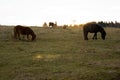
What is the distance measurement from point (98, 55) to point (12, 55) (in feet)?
18.9

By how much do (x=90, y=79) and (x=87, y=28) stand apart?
2064 centimetres

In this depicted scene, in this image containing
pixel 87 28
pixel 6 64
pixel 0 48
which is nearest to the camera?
pixel 6 64

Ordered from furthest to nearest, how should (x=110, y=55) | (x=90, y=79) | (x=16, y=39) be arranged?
(x=16, y=39)
(x=110, y=55)
(x=90, y=79)

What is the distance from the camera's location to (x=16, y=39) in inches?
1281

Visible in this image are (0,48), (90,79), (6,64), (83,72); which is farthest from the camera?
(0,48)

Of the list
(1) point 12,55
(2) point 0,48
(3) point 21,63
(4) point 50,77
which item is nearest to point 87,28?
(2) point 0,48

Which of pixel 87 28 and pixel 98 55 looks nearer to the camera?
pixel 98 55

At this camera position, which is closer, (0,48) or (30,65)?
(30,65)

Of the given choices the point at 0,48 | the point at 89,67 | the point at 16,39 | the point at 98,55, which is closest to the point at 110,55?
the point at 98,55

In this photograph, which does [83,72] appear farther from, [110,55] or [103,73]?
[110,55]

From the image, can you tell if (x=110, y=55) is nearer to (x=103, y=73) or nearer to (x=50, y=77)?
(x=103, y=73)

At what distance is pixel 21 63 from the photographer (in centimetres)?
1889

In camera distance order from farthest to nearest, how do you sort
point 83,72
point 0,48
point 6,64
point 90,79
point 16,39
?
point 16,39, point 0,48, point 6,64, point 83,72, point 90,79

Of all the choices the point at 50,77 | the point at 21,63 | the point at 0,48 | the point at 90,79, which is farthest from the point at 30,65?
the point at 0,48
